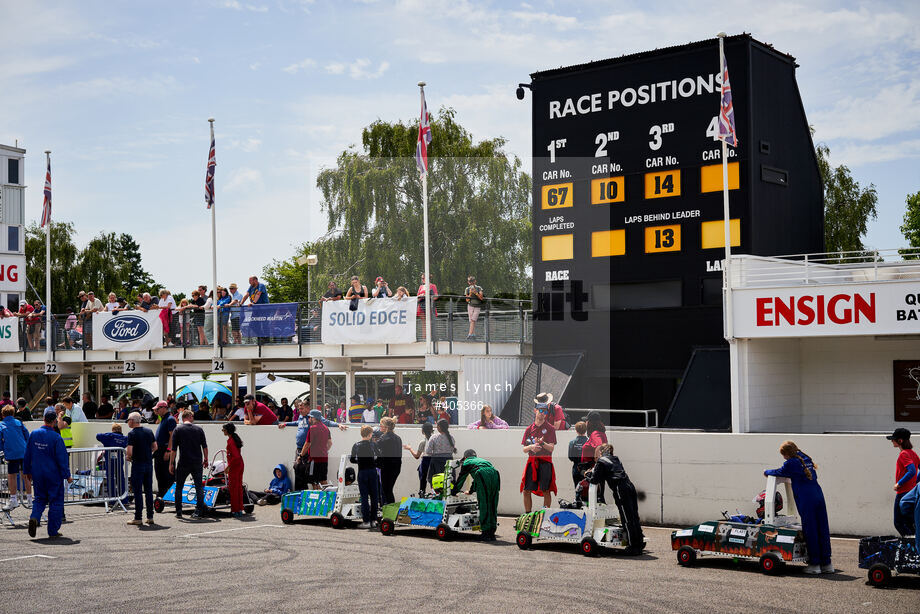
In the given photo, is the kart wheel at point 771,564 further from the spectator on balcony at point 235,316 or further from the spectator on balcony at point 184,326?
the spectator on balcony at point 184,326

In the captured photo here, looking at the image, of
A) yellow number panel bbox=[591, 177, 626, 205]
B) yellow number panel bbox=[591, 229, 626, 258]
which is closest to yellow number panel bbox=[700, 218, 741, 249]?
yellow number panel bbox=[591, 229, 626, 258]

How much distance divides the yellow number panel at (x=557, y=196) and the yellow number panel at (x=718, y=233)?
3332mm

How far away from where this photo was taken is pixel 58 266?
5944cm

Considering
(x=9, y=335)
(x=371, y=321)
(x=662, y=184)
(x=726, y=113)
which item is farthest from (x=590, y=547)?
(x=9, y=335)

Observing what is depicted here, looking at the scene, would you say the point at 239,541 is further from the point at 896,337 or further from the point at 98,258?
the point at 98,258

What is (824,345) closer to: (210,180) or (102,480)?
(102,480)

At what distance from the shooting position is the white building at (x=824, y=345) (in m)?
19.0

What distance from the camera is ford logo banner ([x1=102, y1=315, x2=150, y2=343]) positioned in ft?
101

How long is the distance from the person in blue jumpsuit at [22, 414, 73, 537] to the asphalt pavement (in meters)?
0.42

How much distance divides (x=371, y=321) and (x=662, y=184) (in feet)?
27.3

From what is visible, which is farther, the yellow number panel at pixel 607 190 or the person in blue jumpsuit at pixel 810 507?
the yellow number panel at pixel 607 190

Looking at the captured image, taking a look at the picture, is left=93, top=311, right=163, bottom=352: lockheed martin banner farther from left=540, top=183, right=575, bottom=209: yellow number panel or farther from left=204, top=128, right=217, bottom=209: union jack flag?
left=540, top=183, right=575, bottom=209: yellow number panel

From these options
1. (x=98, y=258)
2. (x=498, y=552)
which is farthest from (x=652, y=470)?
(x=98, y=258)

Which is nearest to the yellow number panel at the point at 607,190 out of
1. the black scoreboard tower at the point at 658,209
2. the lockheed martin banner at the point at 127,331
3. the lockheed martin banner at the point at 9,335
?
the black scoreboard tower at the point at 658,209
